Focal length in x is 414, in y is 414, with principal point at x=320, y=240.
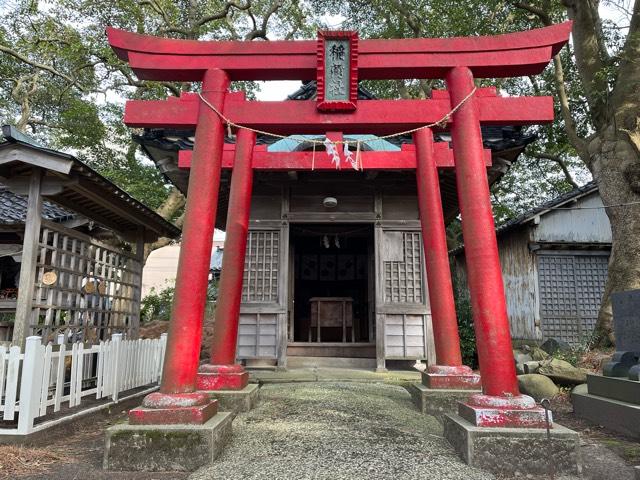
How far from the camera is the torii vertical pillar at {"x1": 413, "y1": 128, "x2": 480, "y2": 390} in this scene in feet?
18.2

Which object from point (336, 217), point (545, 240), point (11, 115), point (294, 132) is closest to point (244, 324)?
point (336, 217)

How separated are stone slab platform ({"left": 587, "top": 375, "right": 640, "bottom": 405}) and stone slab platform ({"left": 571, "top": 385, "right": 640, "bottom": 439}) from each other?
0.06 metres

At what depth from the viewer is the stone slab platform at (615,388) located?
527 centimetres

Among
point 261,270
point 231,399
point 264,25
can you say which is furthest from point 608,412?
point 264,25

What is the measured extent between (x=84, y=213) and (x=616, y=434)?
8.58 m

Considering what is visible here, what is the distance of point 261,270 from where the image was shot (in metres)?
9.22

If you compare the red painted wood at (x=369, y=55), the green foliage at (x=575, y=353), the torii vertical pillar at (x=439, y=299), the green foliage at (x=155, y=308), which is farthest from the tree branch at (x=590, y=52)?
the green foliage at (x=155, y=308)

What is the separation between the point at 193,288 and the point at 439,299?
3.32m

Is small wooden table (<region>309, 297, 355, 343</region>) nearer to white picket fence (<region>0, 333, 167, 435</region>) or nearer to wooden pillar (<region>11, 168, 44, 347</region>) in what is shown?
white picket fence (<region>0, 333, 167, 435</region>)

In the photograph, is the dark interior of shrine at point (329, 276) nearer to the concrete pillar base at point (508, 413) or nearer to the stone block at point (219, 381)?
the stone block at point (219, 381)

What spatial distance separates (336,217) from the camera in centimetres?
949

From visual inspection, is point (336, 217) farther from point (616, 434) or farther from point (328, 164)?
point (616, 434)

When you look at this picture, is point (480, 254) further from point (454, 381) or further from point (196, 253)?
point (196, 253)

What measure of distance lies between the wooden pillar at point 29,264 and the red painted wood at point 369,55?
7.63ft
